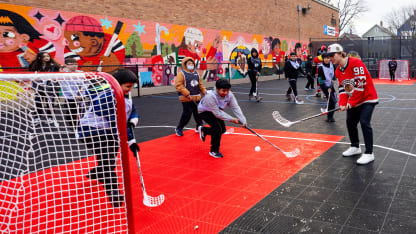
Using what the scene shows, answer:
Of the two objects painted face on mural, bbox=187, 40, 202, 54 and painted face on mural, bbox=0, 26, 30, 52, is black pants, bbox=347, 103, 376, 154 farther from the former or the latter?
painted face on mural, bbox=187, 40, 202, 54

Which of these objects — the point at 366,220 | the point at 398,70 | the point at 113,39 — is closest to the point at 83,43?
the point at 113,39

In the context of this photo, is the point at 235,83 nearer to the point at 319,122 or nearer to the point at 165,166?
the point at 319,122

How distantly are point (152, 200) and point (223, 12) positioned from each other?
21.4 metres

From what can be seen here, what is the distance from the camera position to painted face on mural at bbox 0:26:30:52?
1211 centimetres

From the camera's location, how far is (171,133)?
8539mm

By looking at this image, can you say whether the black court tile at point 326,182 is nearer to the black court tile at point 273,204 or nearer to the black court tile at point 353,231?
the black court tile at point 273,204

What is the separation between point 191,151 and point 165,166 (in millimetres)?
1029

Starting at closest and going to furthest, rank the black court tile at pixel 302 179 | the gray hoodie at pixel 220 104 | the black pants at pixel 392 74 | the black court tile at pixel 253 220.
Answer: the black court tile at pixel 253 220 → the black court tile at pixel 302 179 → the gray hoodie at pixel 220 104 → the black pants at pixel 392 74

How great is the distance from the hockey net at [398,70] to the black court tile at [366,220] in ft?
80.2

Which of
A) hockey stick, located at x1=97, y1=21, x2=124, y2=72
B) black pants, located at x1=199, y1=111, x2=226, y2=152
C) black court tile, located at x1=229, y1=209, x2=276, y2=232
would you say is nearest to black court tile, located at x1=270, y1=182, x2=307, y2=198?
black court tile, located at x1=229, y1=209, x2=276, y2=232

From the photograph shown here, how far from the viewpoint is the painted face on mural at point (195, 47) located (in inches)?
830

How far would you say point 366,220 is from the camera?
11.8 ft

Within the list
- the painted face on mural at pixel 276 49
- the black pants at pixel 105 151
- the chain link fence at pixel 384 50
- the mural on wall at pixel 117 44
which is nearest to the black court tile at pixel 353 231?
the black pants at pixel 105 151

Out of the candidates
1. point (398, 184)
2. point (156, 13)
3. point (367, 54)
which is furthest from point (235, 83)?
point (398, 184)
